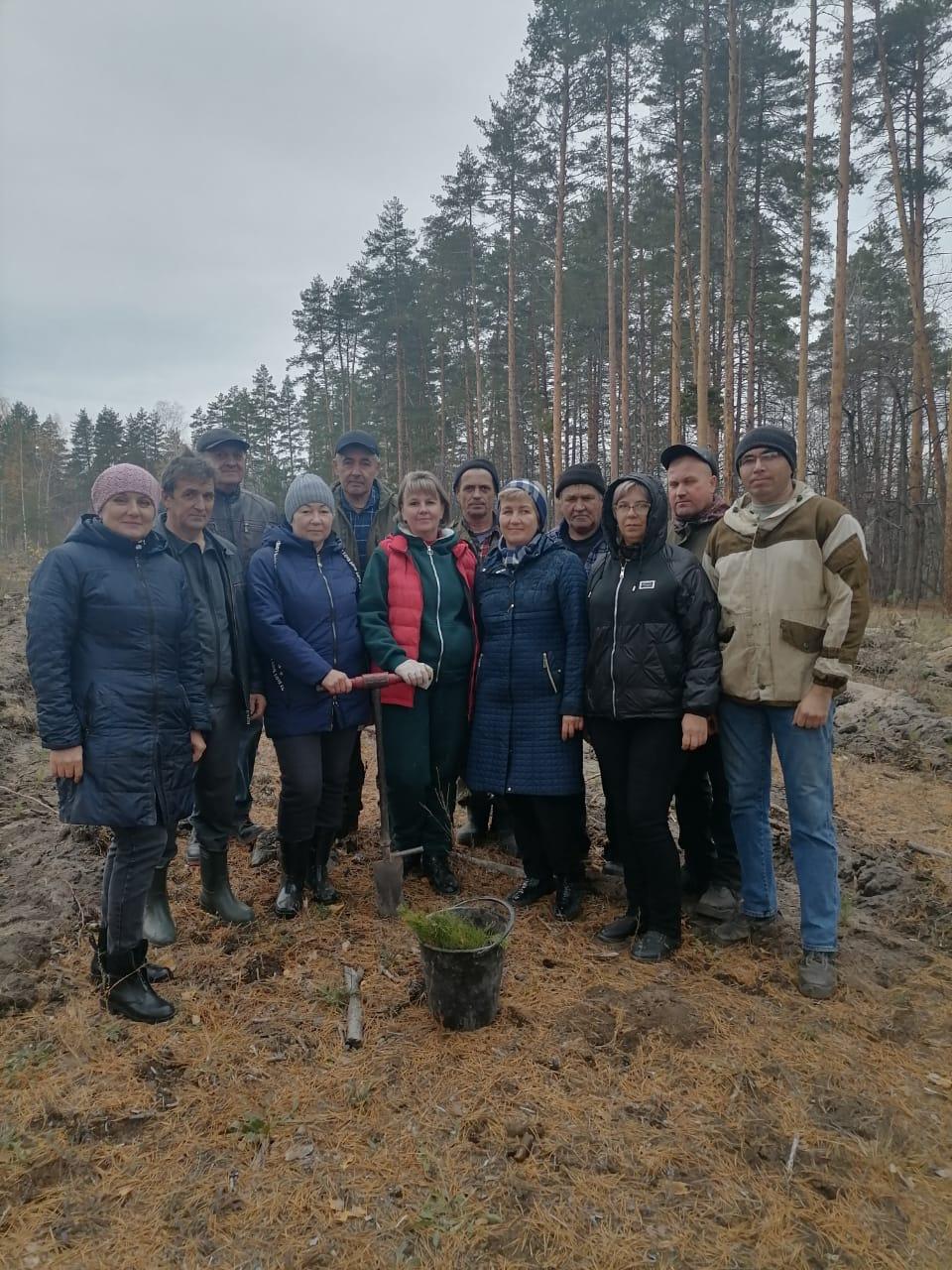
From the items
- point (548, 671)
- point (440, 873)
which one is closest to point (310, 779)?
point (440, 873)

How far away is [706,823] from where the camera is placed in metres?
4.17

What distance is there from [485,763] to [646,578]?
1.38 m

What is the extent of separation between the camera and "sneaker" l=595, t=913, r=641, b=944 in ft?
12.3

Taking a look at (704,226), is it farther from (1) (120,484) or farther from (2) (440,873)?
(1) (120,484)

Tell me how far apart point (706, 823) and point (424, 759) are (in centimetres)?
170

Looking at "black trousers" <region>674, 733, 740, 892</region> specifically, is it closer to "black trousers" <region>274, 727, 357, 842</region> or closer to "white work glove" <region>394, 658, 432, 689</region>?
"white work glove" <region>394, 658, 432, 689</region>

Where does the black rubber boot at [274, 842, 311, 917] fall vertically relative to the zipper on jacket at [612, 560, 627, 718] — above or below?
below

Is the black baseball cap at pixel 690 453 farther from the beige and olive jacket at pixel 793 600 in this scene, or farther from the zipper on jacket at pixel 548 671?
the zipper on jacket at pixel 548 671

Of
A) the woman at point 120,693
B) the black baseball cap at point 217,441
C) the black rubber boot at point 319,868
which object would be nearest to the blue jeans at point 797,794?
the black rubber boot at point 319,868

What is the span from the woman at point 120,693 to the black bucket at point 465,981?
3.89ft

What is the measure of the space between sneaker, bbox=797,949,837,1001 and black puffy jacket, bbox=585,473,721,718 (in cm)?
127

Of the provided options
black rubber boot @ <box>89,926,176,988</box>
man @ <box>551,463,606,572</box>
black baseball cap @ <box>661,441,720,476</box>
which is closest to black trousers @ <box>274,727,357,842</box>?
black rubber boot @ <box>89,926,176,988</box>

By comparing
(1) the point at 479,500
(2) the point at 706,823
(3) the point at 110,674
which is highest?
(1) the point at 479,500

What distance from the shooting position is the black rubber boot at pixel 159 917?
3695mm
